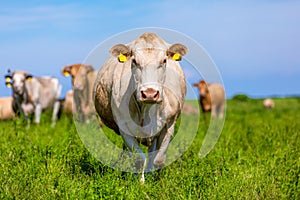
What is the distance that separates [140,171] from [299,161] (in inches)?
76.8

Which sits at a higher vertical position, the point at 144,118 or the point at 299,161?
the point at 144,118

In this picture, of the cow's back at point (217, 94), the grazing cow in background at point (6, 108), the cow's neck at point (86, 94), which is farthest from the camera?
the cow's back at point (217, 94)

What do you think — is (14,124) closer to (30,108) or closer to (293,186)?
(293,186)

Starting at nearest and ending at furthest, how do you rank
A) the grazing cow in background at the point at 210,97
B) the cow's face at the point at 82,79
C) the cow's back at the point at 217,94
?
the cow's face at the point at 82,79 < the grazing cow in background at the point at 210,97 < the cow's back at the point at 217,94

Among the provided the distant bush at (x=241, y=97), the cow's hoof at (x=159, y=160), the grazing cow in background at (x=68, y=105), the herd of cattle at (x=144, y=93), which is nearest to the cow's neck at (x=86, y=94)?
the grazing cow in background at (x=68, y=105)

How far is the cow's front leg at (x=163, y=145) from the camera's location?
6473mm

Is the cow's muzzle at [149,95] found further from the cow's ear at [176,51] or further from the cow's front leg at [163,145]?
the cow's front leg at [163,145]

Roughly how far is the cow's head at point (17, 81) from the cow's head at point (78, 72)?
1275 mm

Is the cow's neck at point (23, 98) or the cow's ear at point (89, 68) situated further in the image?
the cow's neck at point (23, 98)

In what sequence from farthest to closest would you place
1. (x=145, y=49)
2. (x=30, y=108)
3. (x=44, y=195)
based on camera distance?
(x=30, y=108), (x=145, y=49), (x=44, y=195)

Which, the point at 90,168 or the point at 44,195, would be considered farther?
the point at 90,168

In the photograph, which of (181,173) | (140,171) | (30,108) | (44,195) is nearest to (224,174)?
(181,173)

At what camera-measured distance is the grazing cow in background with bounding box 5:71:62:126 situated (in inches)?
648

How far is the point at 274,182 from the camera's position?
594 centimetres
